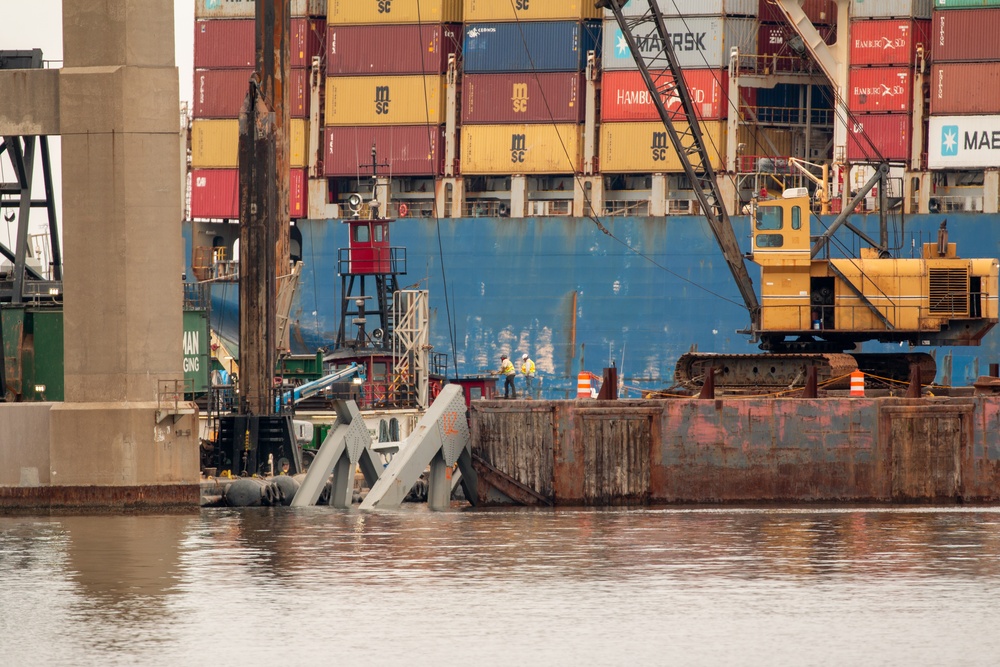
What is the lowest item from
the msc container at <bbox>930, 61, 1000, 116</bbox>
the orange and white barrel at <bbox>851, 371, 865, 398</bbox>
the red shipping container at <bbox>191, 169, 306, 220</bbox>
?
the orange and white barrel at <bbox>851, 371, 865, 398</bbox>

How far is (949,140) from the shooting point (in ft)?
205

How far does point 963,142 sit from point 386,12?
24.9 m

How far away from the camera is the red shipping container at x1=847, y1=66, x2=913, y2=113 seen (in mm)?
64188

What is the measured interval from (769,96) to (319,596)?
51365 mm

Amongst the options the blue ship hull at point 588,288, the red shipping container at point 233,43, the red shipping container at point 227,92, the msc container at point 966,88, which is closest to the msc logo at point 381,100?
the red shipping container at point 227,92

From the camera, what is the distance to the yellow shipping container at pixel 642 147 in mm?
66688

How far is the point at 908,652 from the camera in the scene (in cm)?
1789

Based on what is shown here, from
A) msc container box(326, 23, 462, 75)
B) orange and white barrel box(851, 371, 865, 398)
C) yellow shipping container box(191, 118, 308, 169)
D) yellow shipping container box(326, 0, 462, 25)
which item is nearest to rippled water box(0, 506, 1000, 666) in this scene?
orange and white barrel box(851, 371, 865, 398)

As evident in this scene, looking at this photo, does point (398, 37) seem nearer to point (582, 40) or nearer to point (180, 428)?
point (582, 40)

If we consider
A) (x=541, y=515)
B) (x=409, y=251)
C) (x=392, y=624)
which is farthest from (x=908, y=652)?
(x=409, y=251)

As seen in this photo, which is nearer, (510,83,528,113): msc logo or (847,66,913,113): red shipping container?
(847,66,913,113): red shipping container

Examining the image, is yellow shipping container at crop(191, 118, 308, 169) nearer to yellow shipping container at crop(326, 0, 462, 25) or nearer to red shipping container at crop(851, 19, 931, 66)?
yellow shipping container at crop(326, 0, 462, 25)

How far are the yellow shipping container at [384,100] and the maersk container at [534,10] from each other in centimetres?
353

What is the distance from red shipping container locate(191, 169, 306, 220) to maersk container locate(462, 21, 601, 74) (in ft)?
33.6
